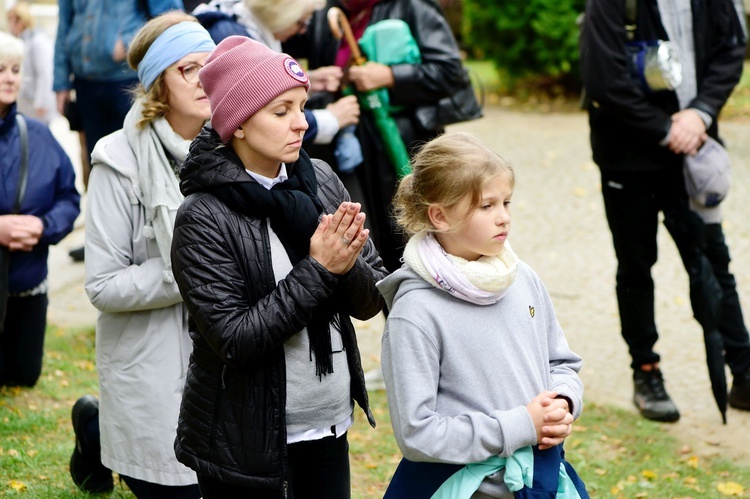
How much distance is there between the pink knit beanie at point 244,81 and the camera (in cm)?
285

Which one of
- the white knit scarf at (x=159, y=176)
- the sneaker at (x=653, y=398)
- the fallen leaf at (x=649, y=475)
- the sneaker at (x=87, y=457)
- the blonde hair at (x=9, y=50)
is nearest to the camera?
the white knit scarf at (x=159, y=176)

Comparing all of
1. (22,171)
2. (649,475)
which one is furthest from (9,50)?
(649,475)

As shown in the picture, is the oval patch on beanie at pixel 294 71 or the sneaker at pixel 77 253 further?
the sneaker at pixel 77 253

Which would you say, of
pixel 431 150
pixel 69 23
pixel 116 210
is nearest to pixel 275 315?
pixel 431 150

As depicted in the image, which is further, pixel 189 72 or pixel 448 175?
pixel 189 72

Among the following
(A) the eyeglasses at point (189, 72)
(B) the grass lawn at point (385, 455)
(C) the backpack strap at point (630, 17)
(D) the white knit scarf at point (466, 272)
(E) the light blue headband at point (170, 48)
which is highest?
(E) the light blue headband at point (170, 48)

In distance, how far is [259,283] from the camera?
2.86m

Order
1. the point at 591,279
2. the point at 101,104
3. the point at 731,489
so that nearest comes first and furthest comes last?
the point at 731,489 → the point at 101,104 → the point at 591,279

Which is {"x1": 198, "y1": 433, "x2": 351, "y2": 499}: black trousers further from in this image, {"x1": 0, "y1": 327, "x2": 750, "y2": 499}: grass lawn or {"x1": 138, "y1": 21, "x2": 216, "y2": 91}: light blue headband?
{"x1": 0, "y1": 327, "x2": 750, "y2": 499}: grass lawn

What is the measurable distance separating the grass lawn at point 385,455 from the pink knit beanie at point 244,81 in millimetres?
2162

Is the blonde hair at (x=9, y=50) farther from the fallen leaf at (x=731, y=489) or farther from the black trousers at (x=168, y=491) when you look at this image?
the fallen leaf at (x=731, y=489)

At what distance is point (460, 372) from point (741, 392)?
3.32m

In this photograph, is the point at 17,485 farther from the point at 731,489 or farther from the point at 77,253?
the point at 77,253

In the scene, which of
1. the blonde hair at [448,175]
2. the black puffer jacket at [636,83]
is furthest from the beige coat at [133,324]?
the black puffer jacket at [636,83]
